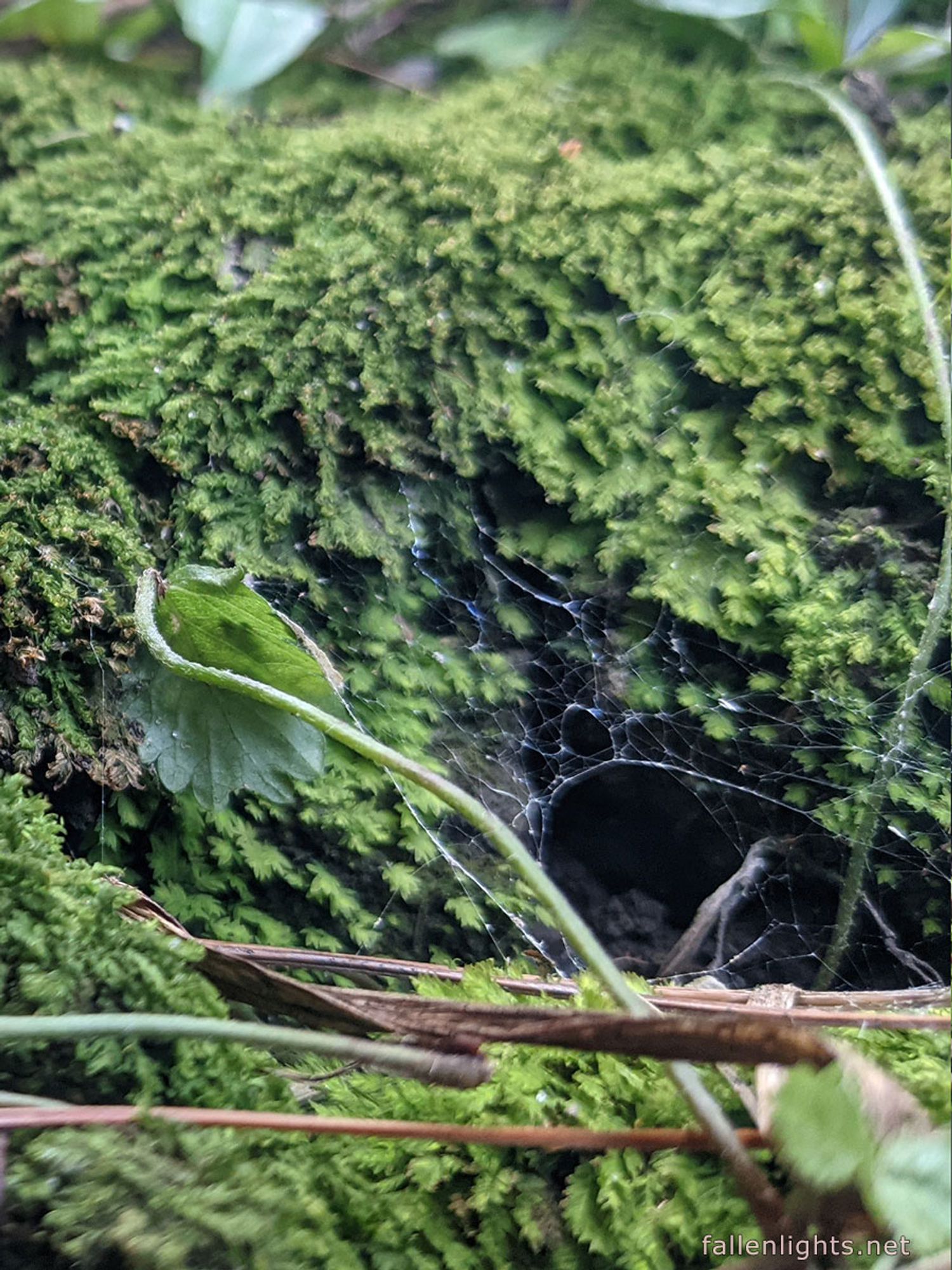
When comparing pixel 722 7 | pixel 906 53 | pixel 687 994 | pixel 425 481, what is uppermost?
pixel 722 7

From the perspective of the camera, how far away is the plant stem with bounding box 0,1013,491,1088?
0.50m

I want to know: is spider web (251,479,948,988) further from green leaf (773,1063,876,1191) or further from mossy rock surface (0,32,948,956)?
green leaf (773,1063,876,1191)

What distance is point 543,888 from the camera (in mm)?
538

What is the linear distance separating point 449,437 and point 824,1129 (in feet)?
2.62

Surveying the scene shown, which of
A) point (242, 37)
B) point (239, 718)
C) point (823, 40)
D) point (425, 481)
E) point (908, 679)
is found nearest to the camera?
point (239, 718)

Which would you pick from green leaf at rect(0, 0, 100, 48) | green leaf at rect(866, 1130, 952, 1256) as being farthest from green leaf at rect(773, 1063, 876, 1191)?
green leaf at rect(0, 0, 100, 48)

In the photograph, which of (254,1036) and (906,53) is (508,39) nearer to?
(906,53)

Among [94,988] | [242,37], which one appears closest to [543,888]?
[94,988]

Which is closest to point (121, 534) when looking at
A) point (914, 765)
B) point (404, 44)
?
point (914, 765)

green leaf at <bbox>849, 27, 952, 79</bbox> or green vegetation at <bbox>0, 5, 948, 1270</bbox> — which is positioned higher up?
green leaf at <bbox>849, 27, 952, 79</bbox>

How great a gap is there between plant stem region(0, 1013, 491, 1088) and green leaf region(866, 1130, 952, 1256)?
0.69ft

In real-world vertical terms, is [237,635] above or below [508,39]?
below

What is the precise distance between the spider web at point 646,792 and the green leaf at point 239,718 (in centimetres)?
18

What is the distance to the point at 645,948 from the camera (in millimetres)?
874
